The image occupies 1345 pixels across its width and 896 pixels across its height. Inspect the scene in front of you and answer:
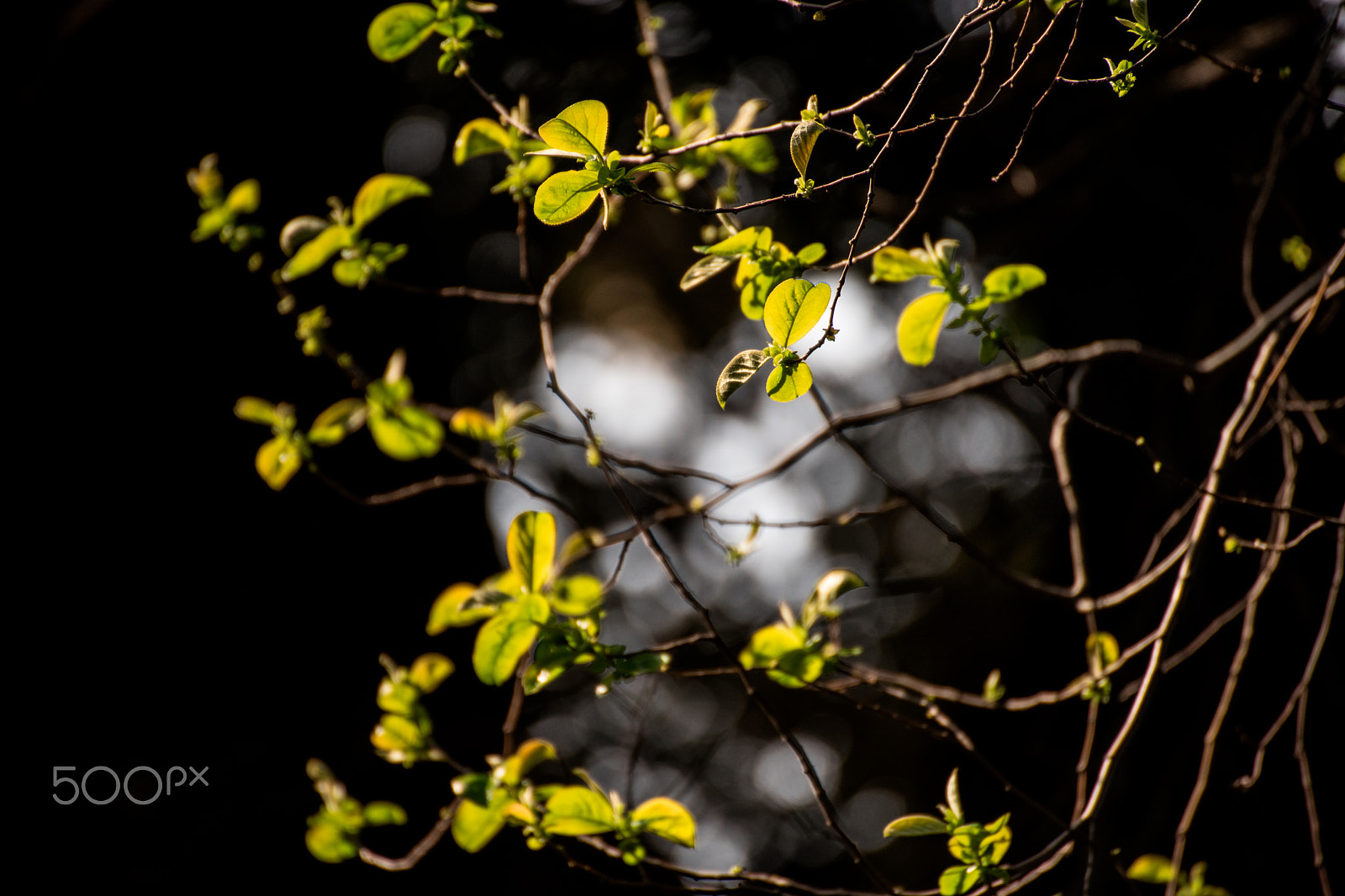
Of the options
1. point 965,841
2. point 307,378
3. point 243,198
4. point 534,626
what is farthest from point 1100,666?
point 307,378

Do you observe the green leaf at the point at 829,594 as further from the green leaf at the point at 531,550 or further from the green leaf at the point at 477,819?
the green leaf at the point at 477,819

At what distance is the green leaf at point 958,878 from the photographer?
103 centimetres

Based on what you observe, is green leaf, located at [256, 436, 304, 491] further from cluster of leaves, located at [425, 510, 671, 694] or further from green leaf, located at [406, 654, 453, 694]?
Result: cluster of leaves, located at [425, 510, 671, 694]

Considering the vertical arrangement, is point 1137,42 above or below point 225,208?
below

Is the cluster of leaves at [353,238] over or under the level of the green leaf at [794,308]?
over

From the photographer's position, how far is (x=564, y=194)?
32.9 inches

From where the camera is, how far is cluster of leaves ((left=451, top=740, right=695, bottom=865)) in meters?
1.05

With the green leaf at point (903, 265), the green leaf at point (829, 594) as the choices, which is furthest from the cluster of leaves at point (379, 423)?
the green leaf at point (903, 265)

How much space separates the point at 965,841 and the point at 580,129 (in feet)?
3.35

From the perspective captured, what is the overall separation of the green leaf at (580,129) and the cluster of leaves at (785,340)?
9.9 inches

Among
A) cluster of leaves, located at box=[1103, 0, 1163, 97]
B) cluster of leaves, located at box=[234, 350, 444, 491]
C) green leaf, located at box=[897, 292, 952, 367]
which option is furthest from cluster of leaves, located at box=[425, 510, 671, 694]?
cluster of leaves, located at box=[1103, 0, 1163, 97]

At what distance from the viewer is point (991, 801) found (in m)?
2.75

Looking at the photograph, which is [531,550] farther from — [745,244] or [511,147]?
[511,147]
